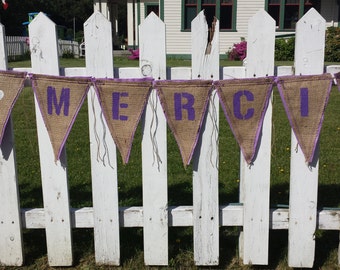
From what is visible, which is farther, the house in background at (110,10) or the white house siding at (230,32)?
the house in background at (110,10)

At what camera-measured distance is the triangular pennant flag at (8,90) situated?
2932 millimetres

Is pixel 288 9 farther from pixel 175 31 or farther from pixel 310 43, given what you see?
pixel 310 43

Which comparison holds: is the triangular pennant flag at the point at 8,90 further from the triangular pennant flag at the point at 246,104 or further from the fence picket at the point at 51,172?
the triangular pennant flag at the point at 246,104

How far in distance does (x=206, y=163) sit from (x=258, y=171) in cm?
35

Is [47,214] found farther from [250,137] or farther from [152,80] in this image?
[250,137]

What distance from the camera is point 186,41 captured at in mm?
21906

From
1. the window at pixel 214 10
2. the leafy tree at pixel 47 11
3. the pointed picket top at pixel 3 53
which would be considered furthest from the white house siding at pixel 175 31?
the pointed picket top at pixel 3 53

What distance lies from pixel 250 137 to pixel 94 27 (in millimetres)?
1229

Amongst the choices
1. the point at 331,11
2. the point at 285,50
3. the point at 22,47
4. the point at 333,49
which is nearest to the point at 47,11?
the point at 22,47

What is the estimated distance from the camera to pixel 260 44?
280 cm

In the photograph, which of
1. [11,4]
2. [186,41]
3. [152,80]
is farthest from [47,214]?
[11,4]

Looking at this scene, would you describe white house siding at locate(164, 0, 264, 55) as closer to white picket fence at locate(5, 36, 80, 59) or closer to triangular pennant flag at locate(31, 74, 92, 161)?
white picket fence at locate(5, 36, 80, 59)

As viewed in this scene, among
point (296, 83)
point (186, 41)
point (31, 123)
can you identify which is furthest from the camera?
point (186, 41)

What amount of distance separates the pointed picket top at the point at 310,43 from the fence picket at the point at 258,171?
0.17 meters
